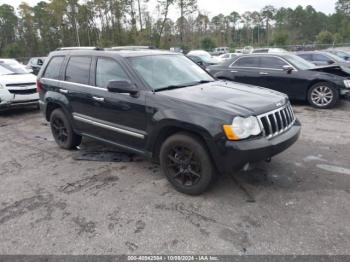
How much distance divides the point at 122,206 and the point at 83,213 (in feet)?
1.45

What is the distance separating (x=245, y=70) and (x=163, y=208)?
6.96 meters

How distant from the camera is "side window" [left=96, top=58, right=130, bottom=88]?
4215mm

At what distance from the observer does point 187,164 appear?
3.68 metres

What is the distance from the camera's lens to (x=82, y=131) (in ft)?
16.4

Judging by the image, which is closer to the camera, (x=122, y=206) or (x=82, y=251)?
(x=82, y=251)

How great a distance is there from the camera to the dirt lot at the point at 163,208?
9.44ft

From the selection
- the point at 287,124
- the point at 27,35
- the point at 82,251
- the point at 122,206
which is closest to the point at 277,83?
the point at 287,124

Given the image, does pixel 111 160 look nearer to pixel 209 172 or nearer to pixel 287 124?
pixel 209 172

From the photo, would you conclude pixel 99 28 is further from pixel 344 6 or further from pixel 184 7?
pixel 344 6

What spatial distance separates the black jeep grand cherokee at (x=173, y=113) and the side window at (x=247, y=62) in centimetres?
486

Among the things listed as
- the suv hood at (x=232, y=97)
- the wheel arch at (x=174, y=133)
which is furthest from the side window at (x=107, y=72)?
the wheel arch at (x=174, y=133)

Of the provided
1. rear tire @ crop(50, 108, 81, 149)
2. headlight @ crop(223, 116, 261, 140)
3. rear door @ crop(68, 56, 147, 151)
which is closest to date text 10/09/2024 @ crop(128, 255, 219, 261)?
headlight @ crop(223, 116, 261, 140)

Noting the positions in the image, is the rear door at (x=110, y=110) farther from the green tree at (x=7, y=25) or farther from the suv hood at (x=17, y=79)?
the green tree at (x=7, y=25)

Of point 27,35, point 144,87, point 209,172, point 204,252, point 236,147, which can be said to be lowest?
point 204,252
